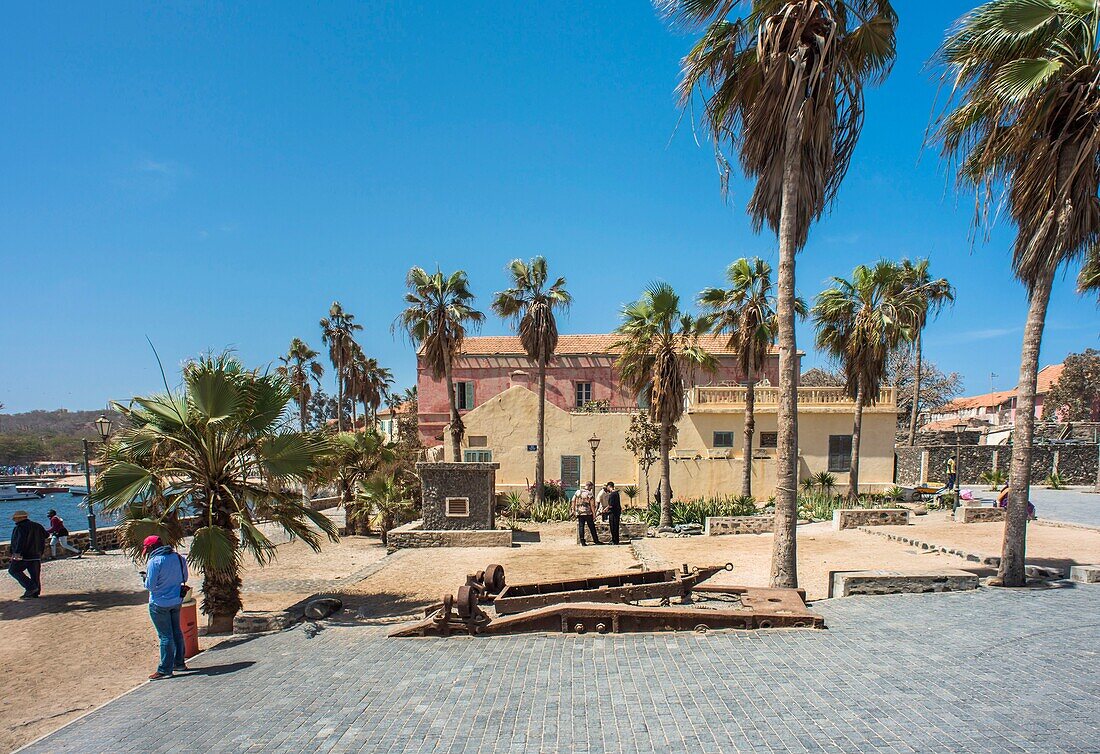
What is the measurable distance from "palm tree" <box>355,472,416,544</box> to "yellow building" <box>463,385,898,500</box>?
5849 mm

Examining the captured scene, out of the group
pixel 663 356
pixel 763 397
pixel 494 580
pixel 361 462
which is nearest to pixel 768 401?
pixel 763 397

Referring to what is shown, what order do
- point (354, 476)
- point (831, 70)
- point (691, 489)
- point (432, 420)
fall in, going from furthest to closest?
point (432, 420) < point (691, 489) < point (354, 476) < point (831, 70)

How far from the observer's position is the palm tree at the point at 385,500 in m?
18.8

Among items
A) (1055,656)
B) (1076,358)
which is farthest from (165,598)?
(1076,358)

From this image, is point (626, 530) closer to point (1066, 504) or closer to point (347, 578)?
point (347, 578)

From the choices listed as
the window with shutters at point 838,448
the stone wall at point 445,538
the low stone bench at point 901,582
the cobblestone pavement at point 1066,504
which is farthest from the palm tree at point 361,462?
the cobblestone pavement at point 1066,504

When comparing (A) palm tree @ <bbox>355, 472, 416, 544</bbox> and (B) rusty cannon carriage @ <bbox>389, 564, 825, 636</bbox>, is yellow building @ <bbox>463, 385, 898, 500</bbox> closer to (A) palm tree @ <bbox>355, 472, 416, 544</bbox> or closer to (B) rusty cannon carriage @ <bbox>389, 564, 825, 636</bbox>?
(A) palm tree @ <bbox>355, 472, 416, 544</bbox>

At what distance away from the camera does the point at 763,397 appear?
25328mm

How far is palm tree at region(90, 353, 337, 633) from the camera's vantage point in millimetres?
8281

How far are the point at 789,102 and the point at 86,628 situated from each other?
12.4m

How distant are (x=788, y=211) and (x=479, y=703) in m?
6.71

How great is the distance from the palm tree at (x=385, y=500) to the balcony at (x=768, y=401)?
11.8 metres

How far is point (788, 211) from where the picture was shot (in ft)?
26.9

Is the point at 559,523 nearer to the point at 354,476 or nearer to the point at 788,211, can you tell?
the point at 354,476
